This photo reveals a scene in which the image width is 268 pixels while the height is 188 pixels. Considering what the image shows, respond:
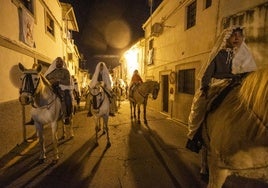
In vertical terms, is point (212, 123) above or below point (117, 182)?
above

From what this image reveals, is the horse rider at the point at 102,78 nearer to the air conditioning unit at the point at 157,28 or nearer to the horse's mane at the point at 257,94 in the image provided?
the horse's mane at the point at 257,94

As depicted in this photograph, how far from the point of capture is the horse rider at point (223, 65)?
3357 millimetres

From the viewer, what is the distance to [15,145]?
5.95m

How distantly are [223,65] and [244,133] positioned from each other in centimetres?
171

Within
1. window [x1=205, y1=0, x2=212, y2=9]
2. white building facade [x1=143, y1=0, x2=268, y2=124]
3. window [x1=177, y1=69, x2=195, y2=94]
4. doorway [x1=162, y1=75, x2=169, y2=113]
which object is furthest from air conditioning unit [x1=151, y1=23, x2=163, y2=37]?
window [x1=205, y1=0, x2=212, y2=9]

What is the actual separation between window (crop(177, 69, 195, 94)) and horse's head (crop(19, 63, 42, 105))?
6832mm

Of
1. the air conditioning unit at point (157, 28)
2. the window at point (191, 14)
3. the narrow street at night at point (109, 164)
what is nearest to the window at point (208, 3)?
the window at point (191, 14)

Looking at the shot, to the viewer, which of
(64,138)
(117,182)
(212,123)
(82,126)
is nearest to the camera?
(212,123)

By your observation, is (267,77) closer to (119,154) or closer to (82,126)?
(119,154)

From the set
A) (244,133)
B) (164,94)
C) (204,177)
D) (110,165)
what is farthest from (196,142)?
(164,94)

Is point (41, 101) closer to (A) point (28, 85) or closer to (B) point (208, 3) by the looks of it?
(A) point (28, 85)

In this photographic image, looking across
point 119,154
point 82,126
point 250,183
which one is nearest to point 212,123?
point 250,183

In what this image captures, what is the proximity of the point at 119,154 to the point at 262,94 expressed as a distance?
4.55 metres

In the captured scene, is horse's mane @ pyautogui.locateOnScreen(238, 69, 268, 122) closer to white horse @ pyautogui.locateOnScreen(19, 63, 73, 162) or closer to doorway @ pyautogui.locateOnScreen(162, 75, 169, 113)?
white horse @ pyautogui.locateOnScreen(19, 63, 73, 162)
